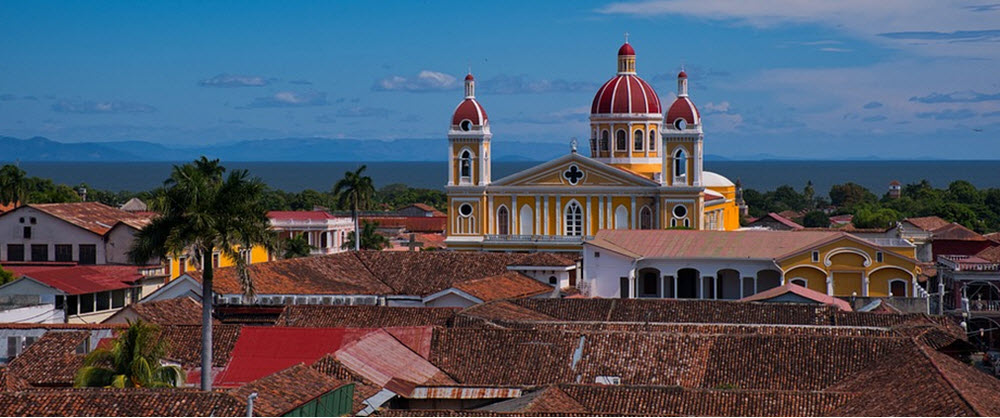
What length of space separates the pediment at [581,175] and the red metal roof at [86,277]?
22.5m

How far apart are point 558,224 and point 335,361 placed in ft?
137

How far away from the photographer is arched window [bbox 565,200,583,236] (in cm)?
6788

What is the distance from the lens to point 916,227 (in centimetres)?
7944

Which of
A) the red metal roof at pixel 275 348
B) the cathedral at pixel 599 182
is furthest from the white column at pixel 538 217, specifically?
the red metal roof at pixel 275 348

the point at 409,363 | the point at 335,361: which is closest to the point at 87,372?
the point at 335,361

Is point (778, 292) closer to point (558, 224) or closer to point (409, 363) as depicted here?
point (409, 363)

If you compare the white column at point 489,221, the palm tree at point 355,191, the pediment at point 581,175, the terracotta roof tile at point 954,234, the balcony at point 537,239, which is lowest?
the balcony at point 537,239

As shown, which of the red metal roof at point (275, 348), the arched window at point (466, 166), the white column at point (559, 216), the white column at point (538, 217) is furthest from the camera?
the arched window at point (466, 166)

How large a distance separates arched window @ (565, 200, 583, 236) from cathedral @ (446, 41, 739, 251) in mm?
45

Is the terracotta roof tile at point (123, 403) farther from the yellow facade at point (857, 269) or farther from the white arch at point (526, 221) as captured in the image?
the white arch at point (526, 221)

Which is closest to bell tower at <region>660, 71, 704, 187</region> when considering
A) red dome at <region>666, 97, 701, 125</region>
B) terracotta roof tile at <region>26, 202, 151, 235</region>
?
red dome at <region>666, 97, 701, 125</region>

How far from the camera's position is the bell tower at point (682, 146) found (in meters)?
66.8

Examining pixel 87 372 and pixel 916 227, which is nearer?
pixel 87 372

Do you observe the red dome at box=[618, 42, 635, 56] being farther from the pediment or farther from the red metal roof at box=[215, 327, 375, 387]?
the red metal roof at box=[215, 327, 375, 387]
